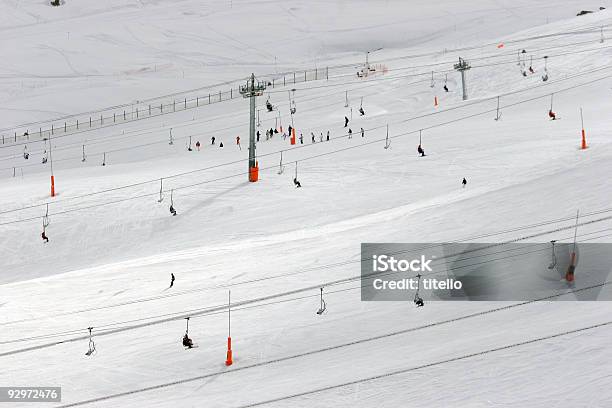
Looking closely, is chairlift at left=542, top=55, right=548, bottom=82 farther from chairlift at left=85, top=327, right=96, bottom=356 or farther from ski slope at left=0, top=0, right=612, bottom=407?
chairlift at left=85, top=327, right=96, bottom=356

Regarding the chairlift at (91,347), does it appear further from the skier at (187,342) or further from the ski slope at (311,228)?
the skier at (187,342)

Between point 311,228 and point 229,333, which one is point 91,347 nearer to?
point 229,333

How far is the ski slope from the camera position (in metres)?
17.3

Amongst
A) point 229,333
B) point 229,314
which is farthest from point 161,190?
point 229,333

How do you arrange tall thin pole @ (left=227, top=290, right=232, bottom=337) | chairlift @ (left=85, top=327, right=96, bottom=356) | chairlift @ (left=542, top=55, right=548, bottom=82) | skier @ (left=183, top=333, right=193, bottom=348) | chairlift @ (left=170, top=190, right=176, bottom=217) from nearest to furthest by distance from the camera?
skier @ (left=183, top=333, right=193, bottom=348) < tall thin pole @ (left=227, top=290, right=232, bottom=337) < chairlift @ (left=85, top=327, right=96, bottom=356) < chairlift @ (left=170, top=190, right=176, bottom=217) < chairlift @ (left=542, top=55, right=548, bottom=82)

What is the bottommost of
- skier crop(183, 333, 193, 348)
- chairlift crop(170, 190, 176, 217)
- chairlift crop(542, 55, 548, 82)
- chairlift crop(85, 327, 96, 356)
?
chairlift crop(85, 327, 96, 356)

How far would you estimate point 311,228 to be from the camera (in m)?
29.7

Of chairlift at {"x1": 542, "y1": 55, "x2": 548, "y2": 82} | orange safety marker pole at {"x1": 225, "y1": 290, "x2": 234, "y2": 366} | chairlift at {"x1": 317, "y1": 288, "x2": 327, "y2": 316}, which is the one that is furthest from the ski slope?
chairlift at {"x1": 542, "y1": 55, "x2": 548, "y2": 82}

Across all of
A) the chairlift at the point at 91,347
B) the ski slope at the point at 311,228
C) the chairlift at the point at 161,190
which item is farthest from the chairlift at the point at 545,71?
the chairlift at the point at 91,347

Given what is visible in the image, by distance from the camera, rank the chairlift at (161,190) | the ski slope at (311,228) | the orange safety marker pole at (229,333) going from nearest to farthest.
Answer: the ski slope at (311,228) → the orange safety marker pole at (229,333) → the chairlift at (161,190)

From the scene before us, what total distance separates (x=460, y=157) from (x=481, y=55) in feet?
81.0

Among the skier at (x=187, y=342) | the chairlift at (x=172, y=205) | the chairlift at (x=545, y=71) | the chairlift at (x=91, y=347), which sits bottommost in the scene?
the chairlift at (x=91, y=347)

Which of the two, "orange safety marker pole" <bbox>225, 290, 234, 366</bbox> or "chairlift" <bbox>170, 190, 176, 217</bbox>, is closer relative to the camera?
"orange safety marker pole" <bbox>225, 290, 234, 366</bbox>

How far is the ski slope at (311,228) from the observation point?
1727 cm
